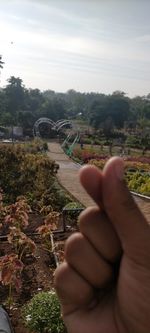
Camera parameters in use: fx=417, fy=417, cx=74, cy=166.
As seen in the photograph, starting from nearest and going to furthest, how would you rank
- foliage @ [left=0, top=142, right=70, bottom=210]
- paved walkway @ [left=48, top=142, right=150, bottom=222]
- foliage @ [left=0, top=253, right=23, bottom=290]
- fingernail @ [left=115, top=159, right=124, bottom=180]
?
fingernail @ [left=115, top=159, right=124, bottom=180] < foliage @ [left=0, top=253, right=23, bottom=290] < foliage @ [left=0, top=142, right=70, bottom=210] < paved walkway @ [left=48, top=142, right=150, bottom=222]

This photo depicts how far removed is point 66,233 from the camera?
A: 30.5ft

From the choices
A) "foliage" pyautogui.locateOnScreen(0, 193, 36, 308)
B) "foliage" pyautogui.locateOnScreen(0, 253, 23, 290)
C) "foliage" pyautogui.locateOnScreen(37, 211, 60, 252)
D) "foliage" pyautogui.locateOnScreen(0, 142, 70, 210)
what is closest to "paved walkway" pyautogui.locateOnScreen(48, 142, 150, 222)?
"foliage" pyautogui.locateOnScreen(0, 142, 70, 210)

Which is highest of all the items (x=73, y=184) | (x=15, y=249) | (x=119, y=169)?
(x=119, y=169)

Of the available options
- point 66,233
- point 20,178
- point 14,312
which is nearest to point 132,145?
point 20,178

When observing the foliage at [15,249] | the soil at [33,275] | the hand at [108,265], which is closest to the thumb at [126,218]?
the hand at [108,265]

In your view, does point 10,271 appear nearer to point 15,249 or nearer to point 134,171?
point 15,249

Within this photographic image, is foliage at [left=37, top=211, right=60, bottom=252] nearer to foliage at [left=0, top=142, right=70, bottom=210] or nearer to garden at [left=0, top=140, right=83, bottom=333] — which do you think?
garden at [left=0, top=140, right=83, bottom=333]

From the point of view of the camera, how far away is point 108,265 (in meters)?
1.12

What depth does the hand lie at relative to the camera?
972 millimetres

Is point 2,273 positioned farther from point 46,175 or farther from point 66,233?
point 46,175

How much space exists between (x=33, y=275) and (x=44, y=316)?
6.23 feet

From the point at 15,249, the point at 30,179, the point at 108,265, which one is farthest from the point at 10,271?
the point at 30,179

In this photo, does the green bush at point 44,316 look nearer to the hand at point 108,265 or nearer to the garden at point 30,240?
the garden at point 30,240

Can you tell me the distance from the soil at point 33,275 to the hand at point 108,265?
438cm
